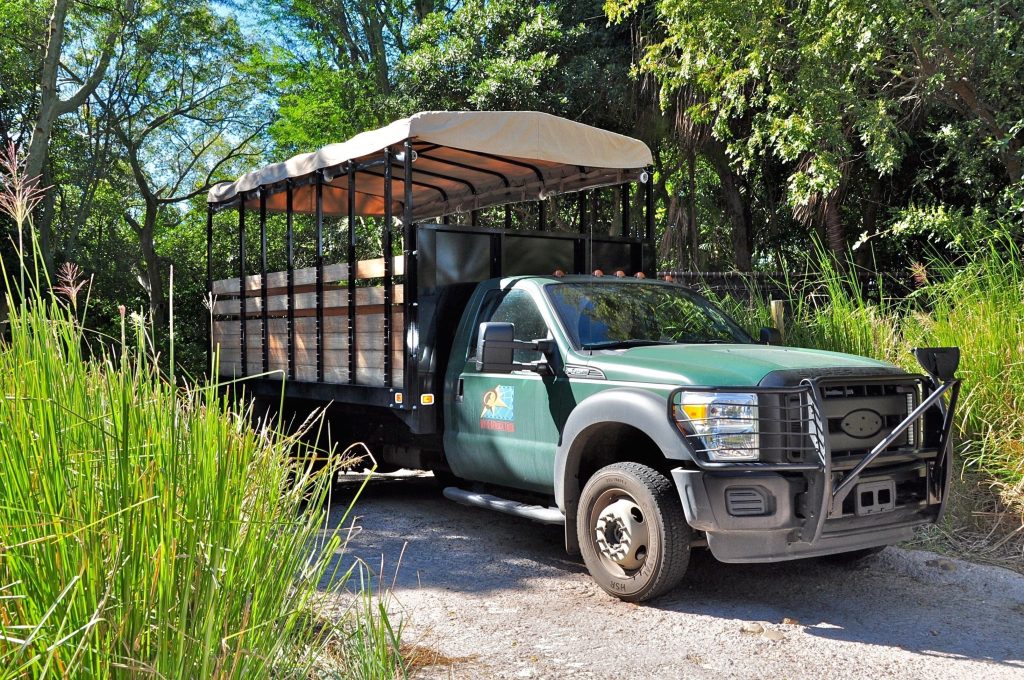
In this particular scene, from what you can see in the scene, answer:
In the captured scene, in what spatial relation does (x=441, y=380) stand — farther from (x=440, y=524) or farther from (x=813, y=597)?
(x=813, y=597)

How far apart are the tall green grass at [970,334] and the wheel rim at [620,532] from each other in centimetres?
286

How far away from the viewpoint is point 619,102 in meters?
17.3

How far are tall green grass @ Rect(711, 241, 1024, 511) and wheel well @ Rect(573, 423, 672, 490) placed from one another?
2.54 m

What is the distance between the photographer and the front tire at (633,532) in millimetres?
5016

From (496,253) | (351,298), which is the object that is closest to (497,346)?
(496,253)

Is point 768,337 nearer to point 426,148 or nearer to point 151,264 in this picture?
point 426,148

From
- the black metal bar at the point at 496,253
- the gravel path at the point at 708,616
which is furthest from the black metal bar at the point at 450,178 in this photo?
the gravel path at the point at 708,616

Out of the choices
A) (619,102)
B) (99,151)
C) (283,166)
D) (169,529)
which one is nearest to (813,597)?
(169,529)

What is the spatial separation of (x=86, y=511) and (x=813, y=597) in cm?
433

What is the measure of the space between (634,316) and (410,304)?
5.37 feet

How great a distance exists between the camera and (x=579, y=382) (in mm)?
5750

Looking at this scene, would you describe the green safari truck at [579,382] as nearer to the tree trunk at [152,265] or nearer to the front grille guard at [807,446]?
the front grille guard at [807,446]

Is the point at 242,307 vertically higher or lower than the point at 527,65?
lower

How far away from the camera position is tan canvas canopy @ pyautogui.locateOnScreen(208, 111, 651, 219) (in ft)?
23.4
